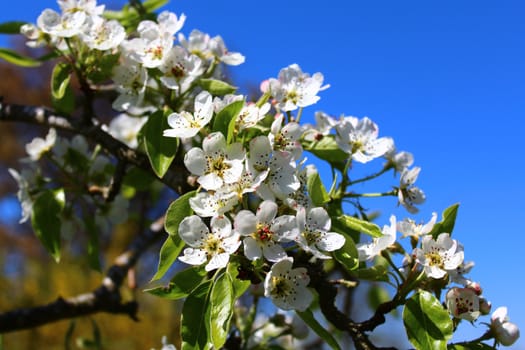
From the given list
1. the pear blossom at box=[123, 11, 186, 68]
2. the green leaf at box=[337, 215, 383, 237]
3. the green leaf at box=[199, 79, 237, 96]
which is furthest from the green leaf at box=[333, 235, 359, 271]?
the pear blossom at box=[123, 11, 186, 68]

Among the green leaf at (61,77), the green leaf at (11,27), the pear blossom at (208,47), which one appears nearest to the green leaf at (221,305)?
the pear blossom at (208,47)

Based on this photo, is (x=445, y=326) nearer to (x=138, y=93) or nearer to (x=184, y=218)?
(x=184, y=218)

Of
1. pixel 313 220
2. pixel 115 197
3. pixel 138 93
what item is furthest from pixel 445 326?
pixel 115 197

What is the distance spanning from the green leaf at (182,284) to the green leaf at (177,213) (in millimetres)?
80

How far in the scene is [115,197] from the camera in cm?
177

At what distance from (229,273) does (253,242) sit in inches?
2.9

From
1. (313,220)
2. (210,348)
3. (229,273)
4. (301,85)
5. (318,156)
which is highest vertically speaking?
(301,85)

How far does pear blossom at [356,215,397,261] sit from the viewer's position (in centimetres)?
113

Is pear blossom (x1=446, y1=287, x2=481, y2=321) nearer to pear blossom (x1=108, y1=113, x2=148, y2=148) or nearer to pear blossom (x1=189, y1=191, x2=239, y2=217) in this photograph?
pear blossom (x1=189, y1=191, x2=239, y2=217)

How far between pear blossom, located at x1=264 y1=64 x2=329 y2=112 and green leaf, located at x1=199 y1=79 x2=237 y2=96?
0.09 m

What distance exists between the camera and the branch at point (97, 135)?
1.37 metres

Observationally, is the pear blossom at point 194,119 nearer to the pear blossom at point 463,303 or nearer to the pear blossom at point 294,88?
the pear blossom at point 294,88

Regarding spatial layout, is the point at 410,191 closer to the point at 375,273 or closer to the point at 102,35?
the point at 375,273

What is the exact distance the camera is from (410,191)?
1398 millimetres
